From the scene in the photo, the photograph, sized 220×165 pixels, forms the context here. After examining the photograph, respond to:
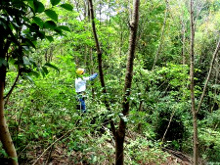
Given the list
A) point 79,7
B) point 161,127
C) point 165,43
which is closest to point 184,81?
point 161,127

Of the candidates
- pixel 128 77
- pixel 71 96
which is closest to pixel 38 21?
pixel 128 77

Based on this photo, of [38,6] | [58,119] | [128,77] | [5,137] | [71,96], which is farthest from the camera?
[58,119]

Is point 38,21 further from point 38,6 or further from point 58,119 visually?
point 58,119

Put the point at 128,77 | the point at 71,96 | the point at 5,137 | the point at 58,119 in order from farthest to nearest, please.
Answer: the point at 58,119 → the point at 71,96 → the point at 128,77 → the point at 5,137

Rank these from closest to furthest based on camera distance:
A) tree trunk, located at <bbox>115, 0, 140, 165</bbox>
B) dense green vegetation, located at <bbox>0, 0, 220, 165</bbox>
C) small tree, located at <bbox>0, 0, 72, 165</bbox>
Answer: small tree, located at <bbox>0, 0, 72, 165</bbox>, dense green vegetation, located at <bbox>0, 0, 220, 165</bbox>, tree trunk, located at <bbox>115, 0, 140, 165</bbox>

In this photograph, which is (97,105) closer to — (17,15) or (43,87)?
(43,87)

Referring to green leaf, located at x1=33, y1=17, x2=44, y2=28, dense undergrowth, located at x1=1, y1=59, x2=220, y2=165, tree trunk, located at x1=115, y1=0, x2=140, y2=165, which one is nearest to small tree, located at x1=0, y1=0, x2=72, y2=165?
green leaf, located at x1=33, y1=17, x2=44, y2=28

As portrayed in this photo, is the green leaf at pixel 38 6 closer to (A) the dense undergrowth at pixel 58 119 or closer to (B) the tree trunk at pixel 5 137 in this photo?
(B) the tree trunk at pixel 5 137

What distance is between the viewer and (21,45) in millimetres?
739

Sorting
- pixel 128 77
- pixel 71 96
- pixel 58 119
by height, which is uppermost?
pixel 128 77

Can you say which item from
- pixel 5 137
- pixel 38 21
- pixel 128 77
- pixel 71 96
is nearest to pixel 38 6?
pixel 38 21

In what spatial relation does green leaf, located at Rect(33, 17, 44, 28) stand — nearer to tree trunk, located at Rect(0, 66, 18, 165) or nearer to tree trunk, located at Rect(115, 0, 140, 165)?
tree trunk, located at Rect(0, 66, 18, 165)

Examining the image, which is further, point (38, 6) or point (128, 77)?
point (128, 77)

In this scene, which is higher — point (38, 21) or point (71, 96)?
point (38, 21)
